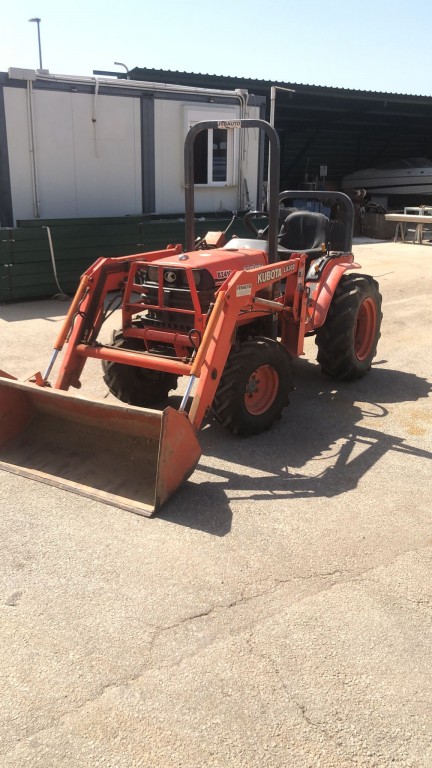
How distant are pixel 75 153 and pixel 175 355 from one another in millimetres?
7023

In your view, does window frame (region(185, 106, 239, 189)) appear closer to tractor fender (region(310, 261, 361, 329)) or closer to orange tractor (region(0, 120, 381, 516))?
orange tractor (region(0, 120, 381, 516))

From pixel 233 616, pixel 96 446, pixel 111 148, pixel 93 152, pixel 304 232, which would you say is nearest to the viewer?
pixel 233 616

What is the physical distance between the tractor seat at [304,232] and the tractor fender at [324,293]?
377 millimetres

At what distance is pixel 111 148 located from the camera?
11391 millimetres

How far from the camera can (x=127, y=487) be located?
13.5 feet

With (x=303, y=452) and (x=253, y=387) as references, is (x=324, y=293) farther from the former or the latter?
(x=303, y=452)

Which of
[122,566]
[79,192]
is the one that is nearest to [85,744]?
[122,566]

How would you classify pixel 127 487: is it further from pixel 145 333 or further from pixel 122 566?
pixel 145 333

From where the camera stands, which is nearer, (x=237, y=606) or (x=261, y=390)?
(x=237, y=606)

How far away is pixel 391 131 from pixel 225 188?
54.8 feet

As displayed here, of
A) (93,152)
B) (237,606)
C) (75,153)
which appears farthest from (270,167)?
(93,152)

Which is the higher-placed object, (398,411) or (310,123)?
(310,123)

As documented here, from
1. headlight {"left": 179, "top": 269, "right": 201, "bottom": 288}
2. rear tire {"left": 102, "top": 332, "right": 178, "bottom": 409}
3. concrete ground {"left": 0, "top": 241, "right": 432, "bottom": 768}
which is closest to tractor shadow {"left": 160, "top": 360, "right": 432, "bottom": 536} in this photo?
concrete ground {"left": 0, "top": 241, "right": 432, "bottom": 768}

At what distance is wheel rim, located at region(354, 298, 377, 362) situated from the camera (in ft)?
21.8
